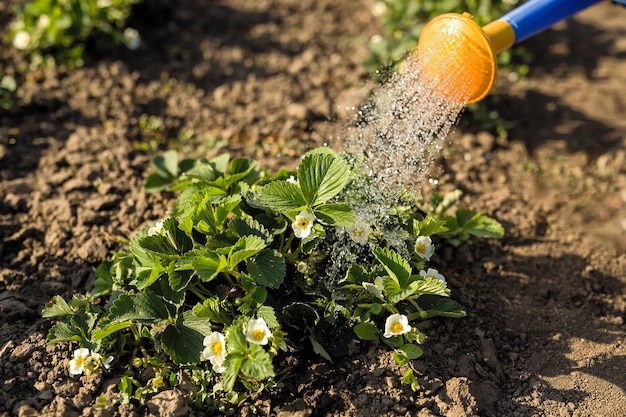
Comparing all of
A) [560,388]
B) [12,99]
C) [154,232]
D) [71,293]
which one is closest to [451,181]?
[560,388]

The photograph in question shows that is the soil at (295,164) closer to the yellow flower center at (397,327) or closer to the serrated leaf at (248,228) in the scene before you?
the yellow flower center at (397,327)

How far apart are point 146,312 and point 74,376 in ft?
1.09

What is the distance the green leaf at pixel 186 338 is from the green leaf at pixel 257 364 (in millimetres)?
180

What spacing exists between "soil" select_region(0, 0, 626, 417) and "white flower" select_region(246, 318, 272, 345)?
241mm

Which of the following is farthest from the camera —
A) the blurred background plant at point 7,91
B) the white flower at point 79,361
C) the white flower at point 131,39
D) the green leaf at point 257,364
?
the white flower at point 131,39

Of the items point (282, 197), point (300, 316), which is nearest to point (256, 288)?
point (300, 316)

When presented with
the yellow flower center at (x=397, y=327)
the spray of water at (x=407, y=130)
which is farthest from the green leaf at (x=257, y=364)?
the spray of water at (x=407, y=130)

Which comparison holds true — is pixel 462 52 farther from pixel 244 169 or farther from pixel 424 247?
pixel 244 169

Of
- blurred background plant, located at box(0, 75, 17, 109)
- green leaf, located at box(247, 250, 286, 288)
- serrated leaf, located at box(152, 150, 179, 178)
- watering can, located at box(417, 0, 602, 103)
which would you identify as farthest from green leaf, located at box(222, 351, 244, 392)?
blurred background plant, located at box(0, 75, 17, 109)

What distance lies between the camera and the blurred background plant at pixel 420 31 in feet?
11.2

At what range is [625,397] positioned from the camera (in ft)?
6.97

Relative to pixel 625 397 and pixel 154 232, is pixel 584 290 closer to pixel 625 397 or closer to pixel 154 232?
pixel 625 397

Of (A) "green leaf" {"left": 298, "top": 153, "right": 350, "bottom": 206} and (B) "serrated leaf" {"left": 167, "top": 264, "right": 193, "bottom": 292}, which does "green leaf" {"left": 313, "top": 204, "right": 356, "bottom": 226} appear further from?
(B) "serrated leaf" {"left": 167, "top": 264, "right": 193, "bottom": 292}

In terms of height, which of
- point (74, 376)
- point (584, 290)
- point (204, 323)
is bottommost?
point (584, 290)
